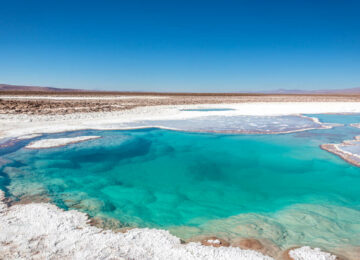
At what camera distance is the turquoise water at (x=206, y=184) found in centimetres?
322

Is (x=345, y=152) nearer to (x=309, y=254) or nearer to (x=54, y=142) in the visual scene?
(x=309, y=254)

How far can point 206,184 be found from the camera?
15.3 ft

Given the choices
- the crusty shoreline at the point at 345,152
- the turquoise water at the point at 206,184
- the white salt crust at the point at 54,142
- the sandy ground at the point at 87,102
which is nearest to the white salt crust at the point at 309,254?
the turquoise water at the point at 206,184

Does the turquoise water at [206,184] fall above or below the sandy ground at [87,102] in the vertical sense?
below

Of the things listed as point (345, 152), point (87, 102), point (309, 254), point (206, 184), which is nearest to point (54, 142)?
point (206, 184)

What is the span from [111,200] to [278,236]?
2391mm

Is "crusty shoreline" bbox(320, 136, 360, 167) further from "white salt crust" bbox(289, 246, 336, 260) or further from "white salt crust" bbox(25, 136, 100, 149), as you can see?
"white salt crust" bbox(25, 136, 100, 149)

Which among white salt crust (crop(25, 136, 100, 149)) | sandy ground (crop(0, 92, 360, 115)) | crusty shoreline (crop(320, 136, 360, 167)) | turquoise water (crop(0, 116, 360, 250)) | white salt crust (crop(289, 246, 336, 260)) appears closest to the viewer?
white salt crust (crop(289, 246, 336, 260))

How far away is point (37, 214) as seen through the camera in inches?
125

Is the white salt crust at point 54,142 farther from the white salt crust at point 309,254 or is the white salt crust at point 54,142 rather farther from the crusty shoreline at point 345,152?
the crusty shoreline at point 345,152

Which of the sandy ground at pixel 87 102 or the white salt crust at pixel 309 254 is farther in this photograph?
the sandy ground at pixel 87 102

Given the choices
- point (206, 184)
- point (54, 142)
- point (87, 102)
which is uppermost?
point (87, 102)

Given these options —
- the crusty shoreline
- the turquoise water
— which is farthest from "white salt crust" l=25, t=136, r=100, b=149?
the crusty shoreline

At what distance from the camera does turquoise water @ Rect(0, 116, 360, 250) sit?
322 centimetres
